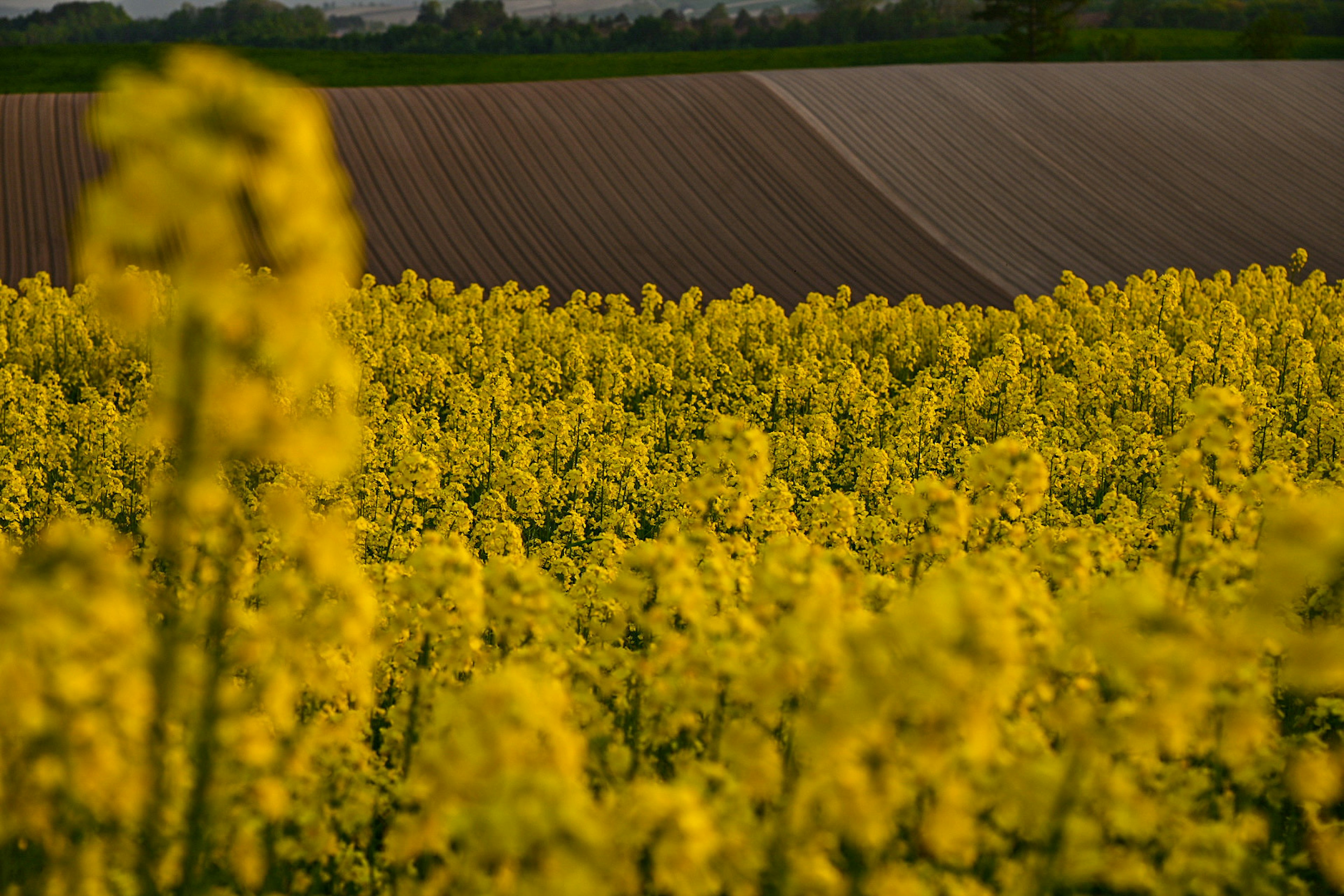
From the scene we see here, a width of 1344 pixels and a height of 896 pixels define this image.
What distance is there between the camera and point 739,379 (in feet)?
73.4

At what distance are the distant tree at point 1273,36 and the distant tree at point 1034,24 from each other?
48.2ft

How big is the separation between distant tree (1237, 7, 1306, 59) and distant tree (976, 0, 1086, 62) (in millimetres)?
14676

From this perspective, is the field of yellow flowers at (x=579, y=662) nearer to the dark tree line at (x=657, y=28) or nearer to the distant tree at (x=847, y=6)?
the dark tree line at (x=657, y=28)

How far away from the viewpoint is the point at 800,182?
42.3m

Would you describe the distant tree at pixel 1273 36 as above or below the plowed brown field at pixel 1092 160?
above

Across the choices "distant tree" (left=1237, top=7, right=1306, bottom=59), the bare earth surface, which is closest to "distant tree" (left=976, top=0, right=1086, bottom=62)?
"distant tree" (left=1237, top=7, right=1306, bottom=59)

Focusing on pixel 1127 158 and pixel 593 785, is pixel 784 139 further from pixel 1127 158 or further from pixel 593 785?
pixel 593 785

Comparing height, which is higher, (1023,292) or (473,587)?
(473,587)

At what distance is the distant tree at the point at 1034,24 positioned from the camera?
82.9 meters

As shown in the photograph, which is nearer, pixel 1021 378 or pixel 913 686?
pixel 913 686

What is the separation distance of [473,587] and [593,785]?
5.22 ft

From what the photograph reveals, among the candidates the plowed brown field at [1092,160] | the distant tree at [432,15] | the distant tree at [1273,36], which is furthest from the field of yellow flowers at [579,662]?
the distant tree at [432,15]

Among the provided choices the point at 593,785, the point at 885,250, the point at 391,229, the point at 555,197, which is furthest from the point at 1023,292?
the point at 593,785

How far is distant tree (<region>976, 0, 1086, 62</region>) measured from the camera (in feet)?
272
